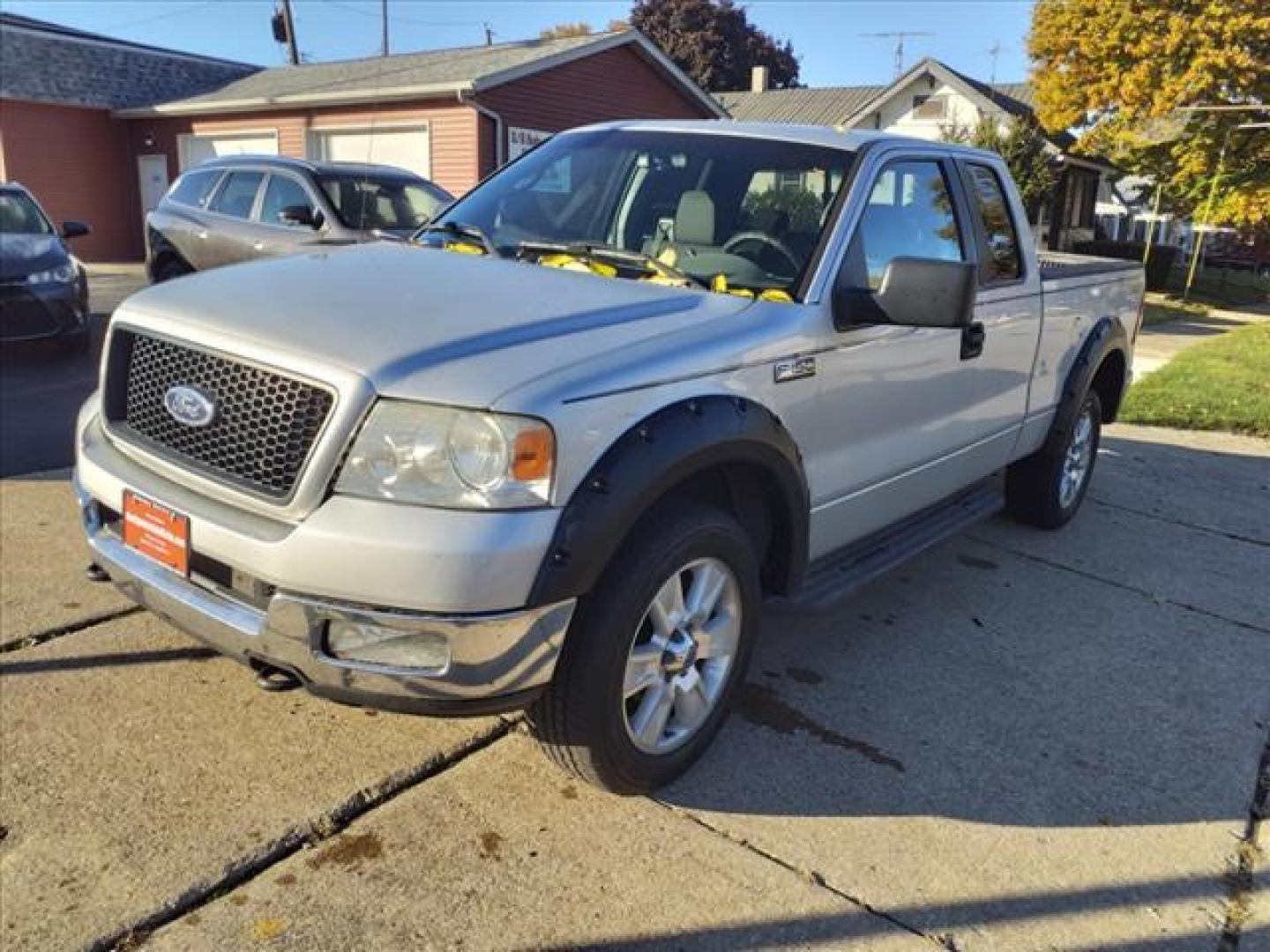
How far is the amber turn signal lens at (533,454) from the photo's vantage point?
7.84 feet

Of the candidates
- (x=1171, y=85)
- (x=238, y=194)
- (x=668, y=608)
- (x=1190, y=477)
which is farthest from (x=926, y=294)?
(x=1171, y=85)

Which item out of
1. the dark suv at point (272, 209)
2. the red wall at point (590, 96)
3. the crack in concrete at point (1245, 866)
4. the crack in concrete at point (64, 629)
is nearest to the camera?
the crack in concrete at point (1245, 866)

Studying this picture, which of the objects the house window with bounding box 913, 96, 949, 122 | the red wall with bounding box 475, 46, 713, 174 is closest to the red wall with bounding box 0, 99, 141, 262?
the red wall with bounding box 475, 46, 713, 174

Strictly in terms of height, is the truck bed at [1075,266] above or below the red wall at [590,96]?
below

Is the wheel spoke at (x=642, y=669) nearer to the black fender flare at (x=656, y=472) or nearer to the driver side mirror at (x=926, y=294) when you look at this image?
the black fender flare at (x=656, y=472)

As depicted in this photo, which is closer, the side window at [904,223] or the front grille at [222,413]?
the front grille at [222,413]

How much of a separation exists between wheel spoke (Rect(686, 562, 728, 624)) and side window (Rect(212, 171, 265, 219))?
27.9ft

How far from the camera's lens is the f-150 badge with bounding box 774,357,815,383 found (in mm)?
3109

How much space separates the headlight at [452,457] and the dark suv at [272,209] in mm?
7059

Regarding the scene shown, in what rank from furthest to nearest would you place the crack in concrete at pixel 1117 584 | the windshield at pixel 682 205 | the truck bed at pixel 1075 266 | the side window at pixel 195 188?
the side window at pixel 195 188, the truck bed at pixel 1075 266, the crack in concrete at pixel 1117 584, the windshield at pixel 682 205

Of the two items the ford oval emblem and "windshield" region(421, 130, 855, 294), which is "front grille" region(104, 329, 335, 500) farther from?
"windshield" region(421, 130, 855, 294)

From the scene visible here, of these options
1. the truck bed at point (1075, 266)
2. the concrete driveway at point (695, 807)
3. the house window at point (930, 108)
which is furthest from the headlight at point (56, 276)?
the house window at point (930, 108)

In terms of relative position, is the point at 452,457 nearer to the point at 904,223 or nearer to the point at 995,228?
the point at 904,223

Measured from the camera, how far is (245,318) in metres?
2.77
